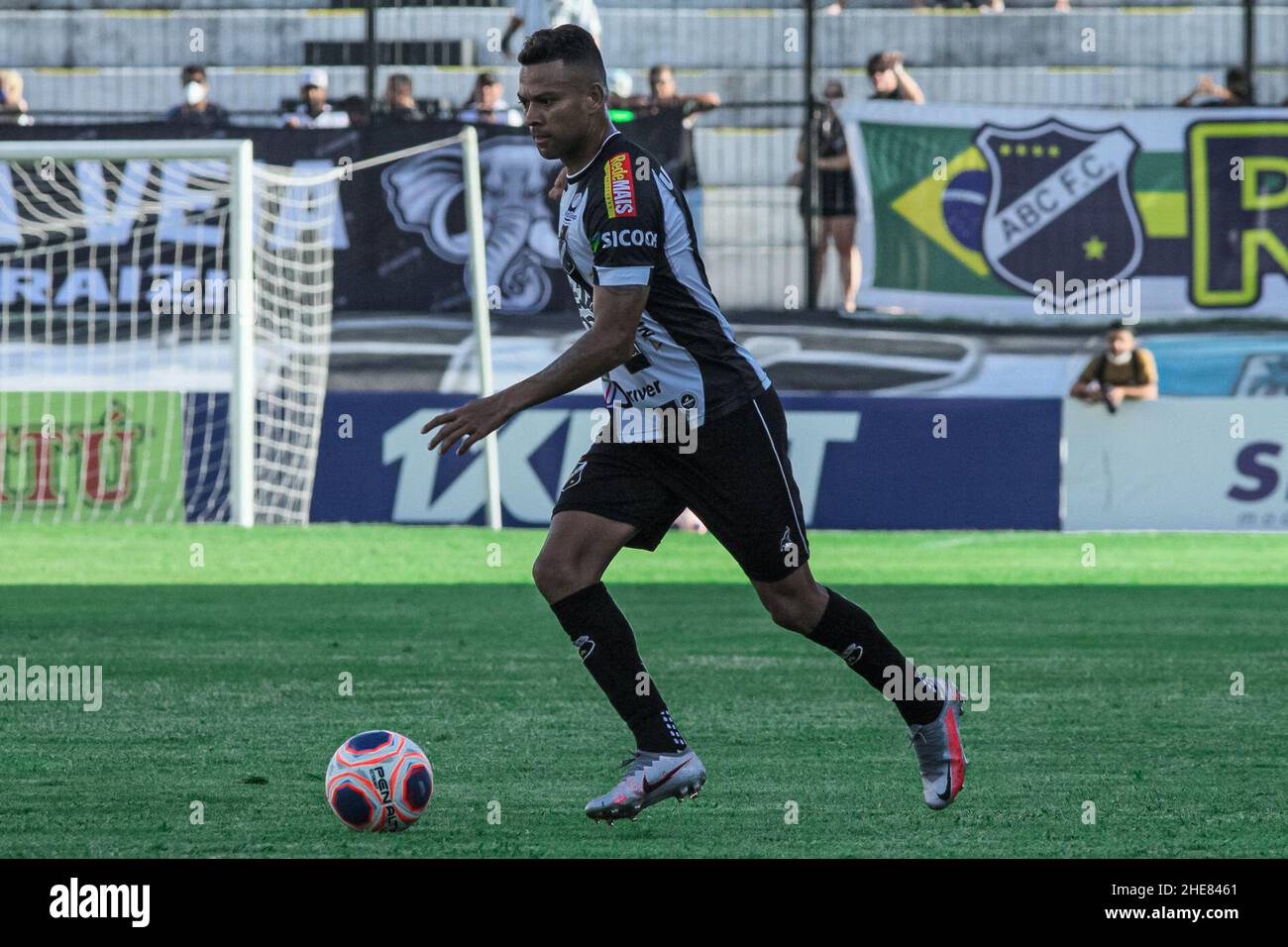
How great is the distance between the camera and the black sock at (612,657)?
19.5ft

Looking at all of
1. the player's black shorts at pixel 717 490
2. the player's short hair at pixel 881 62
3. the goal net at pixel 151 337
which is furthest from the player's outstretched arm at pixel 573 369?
the player's short hair at pixel 881 62

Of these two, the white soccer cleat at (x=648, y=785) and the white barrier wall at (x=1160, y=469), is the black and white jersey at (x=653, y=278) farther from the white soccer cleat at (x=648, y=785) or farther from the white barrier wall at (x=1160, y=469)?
the white barrier wall at (x=1160, y=469)

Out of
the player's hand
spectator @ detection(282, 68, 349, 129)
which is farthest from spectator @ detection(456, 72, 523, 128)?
the player's hand

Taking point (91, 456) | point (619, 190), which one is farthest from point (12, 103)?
point (619, 190)

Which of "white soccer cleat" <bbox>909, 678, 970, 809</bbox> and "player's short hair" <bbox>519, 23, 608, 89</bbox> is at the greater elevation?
"player's short hair" <bbox>519, 23, 608, 89</bbox>

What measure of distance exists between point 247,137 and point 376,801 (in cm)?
1348

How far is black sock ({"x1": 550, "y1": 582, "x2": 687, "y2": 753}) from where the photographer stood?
5.95 metres

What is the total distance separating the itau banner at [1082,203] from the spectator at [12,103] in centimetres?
729

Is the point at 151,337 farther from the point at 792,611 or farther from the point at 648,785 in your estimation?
the point at 648,785

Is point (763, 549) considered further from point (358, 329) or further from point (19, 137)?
point (19, 137)

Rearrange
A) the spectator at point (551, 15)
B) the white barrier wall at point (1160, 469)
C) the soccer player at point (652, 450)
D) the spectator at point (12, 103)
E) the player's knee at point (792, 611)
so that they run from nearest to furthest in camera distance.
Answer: the soccer player at point (652, 450) → the player's knee at point (792, 611) → the spectator at point (551, 15) → the white barrier wall at point (1160, 469) → the spectator at point (12, 103)

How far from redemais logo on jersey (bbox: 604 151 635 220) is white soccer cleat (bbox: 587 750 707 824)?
4.95ft

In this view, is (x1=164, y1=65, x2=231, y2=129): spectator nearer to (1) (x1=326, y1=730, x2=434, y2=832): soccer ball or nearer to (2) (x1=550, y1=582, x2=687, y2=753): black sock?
(2) (x1=550, y1=582, x2=687, y2=753): black sock

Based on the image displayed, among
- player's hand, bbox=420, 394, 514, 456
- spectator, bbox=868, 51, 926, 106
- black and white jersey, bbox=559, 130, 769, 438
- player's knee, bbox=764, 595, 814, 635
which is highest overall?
spectator, bbox=868, 51, 926, 106
